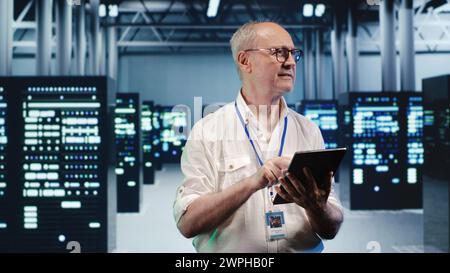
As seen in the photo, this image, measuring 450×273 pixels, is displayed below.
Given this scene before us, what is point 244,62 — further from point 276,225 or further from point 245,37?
point 276,225

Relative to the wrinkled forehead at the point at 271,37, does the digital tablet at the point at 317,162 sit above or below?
below

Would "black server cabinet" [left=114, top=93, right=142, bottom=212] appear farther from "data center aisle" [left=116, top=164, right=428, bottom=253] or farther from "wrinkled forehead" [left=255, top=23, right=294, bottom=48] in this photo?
"wrinkled forehead" [left=255, top=23, right=294, bottom=48]

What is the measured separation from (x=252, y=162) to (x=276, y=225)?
22cm

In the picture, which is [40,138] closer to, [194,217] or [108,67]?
[194,217]

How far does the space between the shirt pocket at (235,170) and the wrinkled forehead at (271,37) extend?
0.37 meters

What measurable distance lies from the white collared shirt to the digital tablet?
226 millimetres

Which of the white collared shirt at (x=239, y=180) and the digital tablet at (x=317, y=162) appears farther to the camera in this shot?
the white collared shirt at (x=239, y=180)

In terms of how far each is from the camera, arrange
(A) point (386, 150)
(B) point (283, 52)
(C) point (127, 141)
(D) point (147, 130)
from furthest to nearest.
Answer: (D) point (147, 130)
(A) point (386, 150)
(C) point (127, 141)
(B) point (283, 52)

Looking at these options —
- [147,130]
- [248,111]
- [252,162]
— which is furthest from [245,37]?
[147,130]

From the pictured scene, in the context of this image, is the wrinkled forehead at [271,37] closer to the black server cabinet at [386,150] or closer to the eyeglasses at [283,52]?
the eyeglasses at [283,52]

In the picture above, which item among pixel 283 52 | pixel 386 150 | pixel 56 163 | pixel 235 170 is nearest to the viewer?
pixel 283 52

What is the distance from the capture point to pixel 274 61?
173cm

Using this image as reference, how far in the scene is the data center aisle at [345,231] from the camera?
5.56 m

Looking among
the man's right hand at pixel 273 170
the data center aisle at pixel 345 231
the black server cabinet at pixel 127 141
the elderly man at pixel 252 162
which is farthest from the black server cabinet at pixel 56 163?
the man's right hand at pixel 273 170
